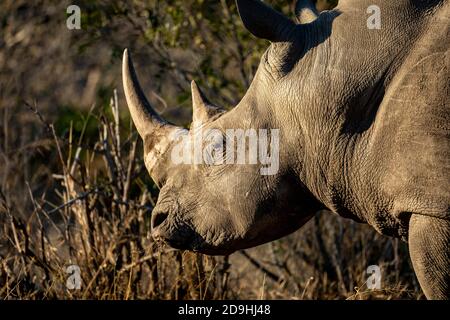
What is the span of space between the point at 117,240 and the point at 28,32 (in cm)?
504

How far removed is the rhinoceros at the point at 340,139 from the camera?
369cm

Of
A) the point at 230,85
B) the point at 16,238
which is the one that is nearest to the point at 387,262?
the point at 230,85

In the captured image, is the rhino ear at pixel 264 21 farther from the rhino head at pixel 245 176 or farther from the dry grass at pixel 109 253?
the dry grass at pixel 109 253

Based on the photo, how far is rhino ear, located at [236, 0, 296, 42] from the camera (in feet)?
12.8

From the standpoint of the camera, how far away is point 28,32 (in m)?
10.1

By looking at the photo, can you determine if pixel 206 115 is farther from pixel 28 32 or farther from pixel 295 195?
pixel 28 32

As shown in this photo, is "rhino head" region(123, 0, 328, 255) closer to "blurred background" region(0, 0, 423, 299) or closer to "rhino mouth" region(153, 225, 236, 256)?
"rhino mouth" region(153, 225, 236, 256)

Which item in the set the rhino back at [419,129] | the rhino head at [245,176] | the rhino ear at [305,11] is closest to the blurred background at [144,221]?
the rhino head at [245,176]

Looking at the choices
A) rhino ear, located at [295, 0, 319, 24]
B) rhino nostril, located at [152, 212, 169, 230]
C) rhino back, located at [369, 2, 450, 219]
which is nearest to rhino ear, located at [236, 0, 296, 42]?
rhino ear, located at [295, 0, 319, 24]

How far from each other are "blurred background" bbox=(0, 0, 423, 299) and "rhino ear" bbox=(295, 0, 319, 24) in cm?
110

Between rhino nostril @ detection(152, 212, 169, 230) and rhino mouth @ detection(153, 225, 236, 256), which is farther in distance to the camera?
rhino nostril @ detection(152, 212, 169, 230)

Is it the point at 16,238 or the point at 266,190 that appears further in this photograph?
the point at 16,238

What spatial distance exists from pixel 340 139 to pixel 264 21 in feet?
1.61

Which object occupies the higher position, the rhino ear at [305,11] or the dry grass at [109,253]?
the rhino ear at [305,11]
